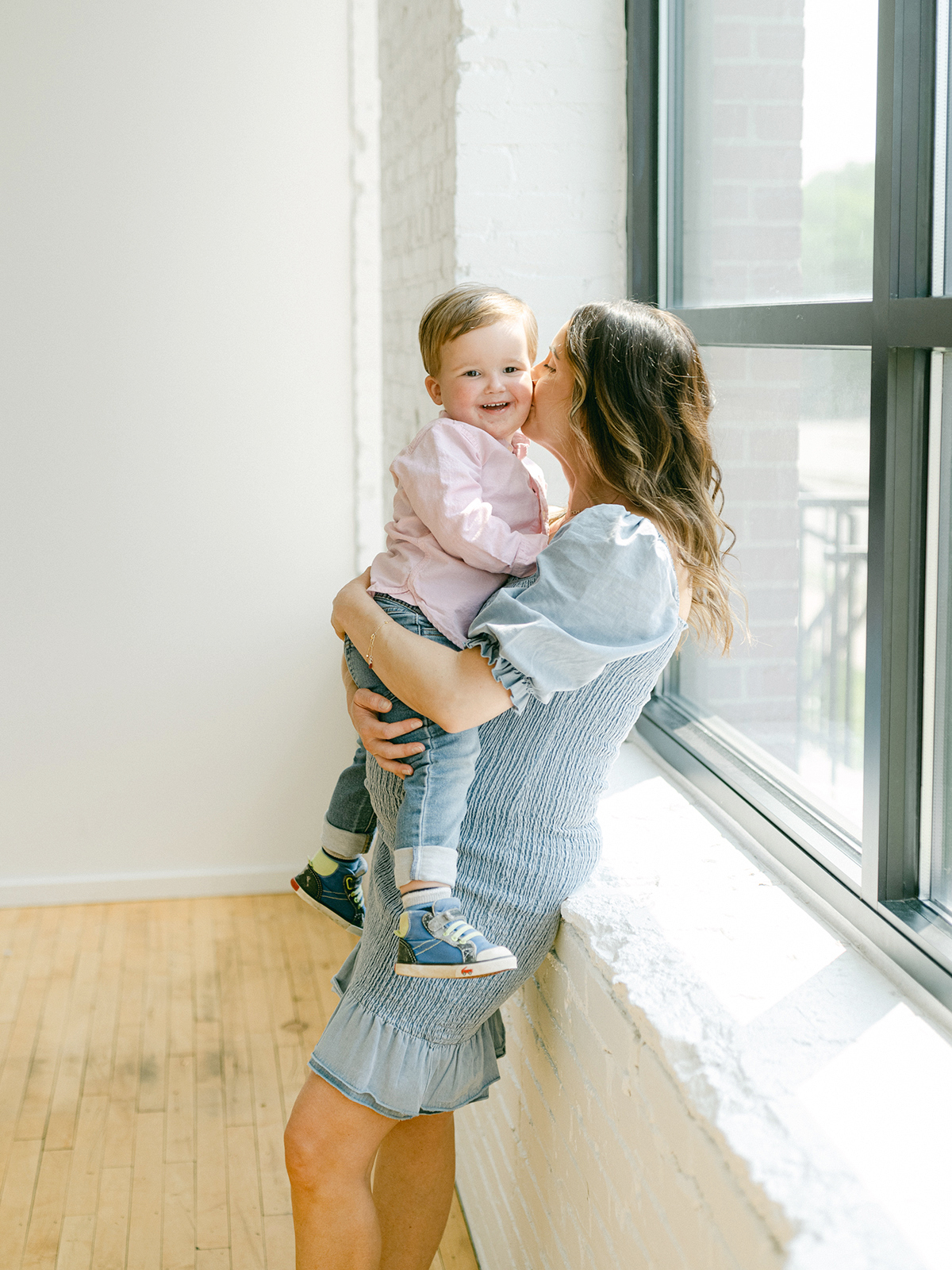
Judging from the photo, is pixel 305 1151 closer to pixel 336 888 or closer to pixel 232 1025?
pixel 336 888

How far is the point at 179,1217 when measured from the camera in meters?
2.24

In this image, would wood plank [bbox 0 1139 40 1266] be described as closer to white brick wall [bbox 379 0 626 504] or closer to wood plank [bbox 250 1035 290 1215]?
wood plank [bbox 250 1035 290 1215]

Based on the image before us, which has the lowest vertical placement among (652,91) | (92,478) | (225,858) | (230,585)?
(225,858)

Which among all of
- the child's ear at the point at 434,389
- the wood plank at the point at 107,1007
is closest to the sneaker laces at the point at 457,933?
the child's ear at the point at 434,389

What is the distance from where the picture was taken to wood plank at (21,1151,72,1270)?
6.96ft

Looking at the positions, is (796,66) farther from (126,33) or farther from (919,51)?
(126,33)

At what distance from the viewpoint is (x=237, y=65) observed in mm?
3383

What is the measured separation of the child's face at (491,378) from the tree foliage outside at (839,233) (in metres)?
0.44

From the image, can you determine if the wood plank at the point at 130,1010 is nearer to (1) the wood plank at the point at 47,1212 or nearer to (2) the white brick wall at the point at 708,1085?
(1) the wood plank at the point at 47,1212

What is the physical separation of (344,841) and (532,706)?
0.55 m

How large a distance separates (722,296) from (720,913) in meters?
1.09

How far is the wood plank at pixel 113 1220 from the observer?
6.97 feet

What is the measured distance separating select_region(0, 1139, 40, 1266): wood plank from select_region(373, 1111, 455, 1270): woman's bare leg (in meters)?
0.85

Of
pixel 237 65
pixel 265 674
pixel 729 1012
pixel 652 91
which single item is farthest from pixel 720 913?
pixel 237 65
